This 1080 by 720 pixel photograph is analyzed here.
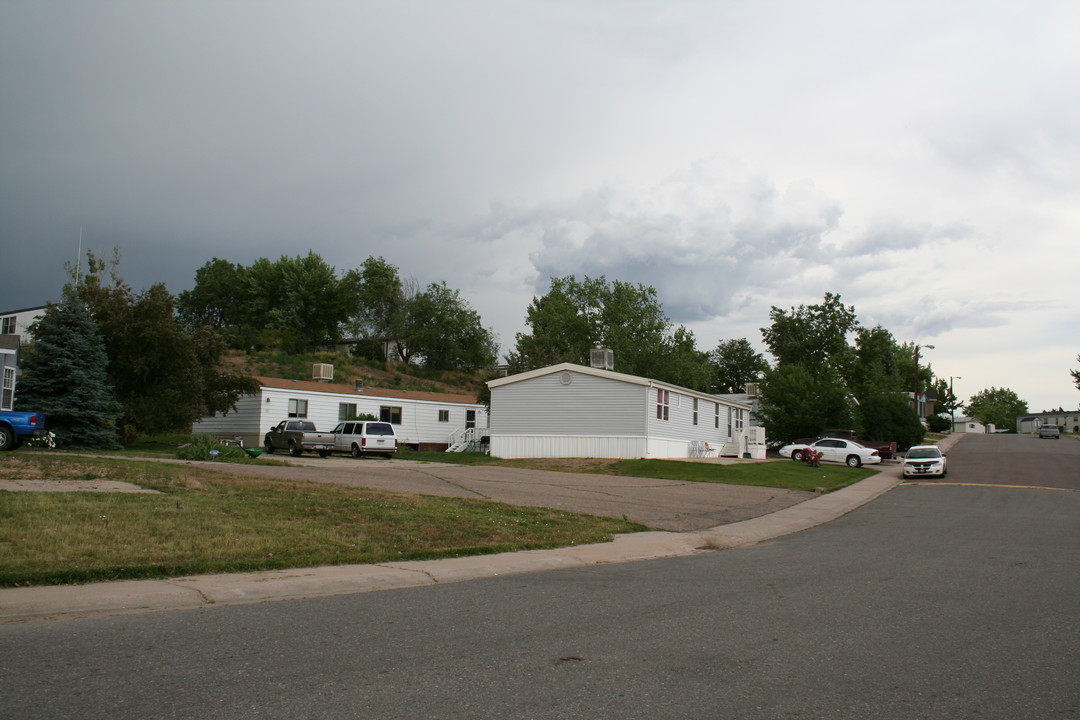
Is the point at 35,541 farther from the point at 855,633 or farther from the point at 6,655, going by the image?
the point at 855,633

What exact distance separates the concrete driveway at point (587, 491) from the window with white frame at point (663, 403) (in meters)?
8.95

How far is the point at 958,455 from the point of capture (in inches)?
1914

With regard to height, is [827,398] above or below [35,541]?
above

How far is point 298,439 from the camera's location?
34375mm

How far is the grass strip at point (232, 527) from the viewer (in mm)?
8914

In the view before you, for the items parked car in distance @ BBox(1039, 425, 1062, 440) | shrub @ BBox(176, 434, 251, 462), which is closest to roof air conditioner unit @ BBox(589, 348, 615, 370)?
shrub @ BBox(176, 434, 251, 462)

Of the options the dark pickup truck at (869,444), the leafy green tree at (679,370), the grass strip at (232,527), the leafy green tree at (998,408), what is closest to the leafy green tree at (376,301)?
the leafy green tree at (679,370)

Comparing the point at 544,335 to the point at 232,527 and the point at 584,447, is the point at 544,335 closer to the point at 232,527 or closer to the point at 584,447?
the point at 584,447

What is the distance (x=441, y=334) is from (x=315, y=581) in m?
60.9

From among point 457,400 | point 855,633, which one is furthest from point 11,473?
point 457,400

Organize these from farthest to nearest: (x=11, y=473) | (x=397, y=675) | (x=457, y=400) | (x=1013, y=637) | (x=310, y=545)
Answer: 1. (x=457, y=400)
2. (x=11, y=473)
3. (x=310, y=545)
4. (x=1013, y=637)
5. (x=397, y=675)

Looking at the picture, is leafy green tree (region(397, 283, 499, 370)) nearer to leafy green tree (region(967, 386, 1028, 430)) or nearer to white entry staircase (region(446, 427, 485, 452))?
white entry staircase (region(446, 427, 485, 452))

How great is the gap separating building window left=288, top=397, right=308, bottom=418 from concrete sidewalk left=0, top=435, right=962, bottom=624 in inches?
1123

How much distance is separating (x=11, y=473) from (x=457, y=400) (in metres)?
31.7
